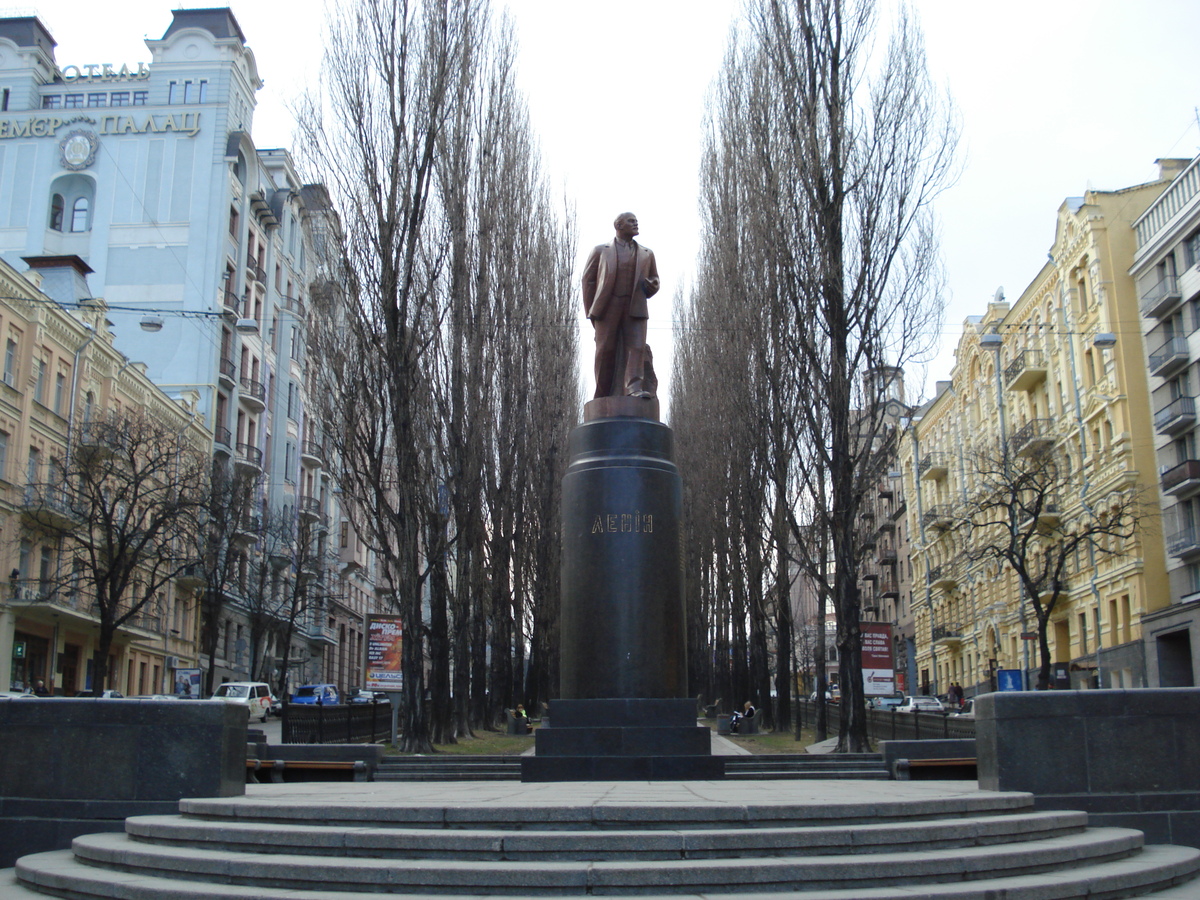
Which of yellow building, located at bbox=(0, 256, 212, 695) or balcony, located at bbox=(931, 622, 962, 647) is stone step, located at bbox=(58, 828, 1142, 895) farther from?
balcony, located at bbox=(931, 622, 962, 647)

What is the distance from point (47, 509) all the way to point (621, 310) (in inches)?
1066

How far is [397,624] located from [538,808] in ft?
46.6

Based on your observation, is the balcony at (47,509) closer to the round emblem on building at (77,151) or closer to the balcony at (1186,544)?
the round emblem on building at (77,151)

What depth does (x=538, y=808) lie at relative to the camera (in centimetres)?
801

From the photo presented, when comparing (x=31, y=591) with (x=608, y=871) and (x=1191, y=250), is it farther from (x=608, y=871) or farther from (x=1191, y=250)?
(x=1191, y=250)

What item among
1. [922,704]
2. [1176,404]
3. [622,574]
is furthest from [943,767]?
[922,704]

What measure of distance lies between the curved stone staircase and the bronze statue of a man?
22.5 ft

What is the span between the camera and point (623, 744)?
12633 mm

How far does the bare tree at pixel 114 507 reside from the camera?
103 feet

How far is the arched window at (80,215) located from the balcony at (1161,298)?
138 feet

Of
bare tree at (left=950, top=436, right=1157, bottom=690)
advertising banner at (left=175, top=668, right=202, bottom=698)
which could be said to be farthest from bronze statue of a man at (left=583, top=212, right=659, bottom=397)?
advertising banner at (left=175, top=668, right=202, bottom=698)

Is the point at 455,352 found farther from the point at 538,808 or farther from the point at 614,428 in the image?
the point at 538,808

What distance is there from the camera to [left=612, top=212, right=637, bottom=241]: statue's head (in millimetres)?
15039

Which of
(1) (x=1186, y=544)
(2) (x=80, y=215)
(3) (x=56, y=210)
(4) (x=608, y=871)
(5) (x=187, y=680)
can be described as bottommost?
(4) (x=608, y=871)
